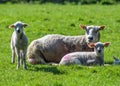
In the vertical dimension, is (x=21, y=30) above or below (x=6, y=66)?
above

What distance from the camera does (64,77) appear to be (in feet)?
39.6

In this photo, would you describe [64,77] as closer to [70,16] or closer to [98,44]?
[98,44]

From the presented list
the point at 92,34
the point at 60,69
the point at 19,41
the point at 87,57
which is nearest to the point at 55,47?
the point at 92,34

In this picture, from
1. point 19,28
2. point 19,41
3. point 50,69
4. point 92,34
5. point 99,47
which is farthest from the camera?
point 92,34

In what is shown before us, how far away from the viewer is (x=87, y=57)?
13906 millimetres

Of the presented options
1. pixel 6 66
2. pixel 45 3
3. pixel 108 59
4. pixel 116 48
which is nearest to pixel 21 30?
pixel 6 66

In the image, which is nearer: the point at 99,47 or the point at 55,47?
the point at 99,47

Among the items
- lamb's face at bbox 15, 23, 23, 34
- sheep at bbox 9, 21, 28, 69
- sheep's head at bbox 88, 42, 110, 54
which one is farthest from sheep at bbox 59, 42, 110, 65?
lamb's face at bbox 15, 23, 23, 34

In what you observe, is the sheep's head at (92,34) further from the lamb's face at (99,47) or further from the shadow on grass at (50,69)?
the shadow on grass at (50,69)

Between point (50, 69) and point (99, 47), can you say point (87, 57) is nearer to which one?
point (99, 47)

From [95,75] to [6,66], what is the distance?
304cm

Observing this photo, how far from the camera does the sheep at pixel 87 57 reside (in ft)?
44.9

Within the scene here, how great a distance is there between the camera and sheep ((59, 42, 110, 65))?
13688 millimetres

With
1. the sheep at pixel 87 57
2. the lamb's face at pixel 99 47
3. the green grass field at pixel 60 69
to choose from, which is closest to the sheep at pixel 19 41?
the green grass field at pixel 60 69
